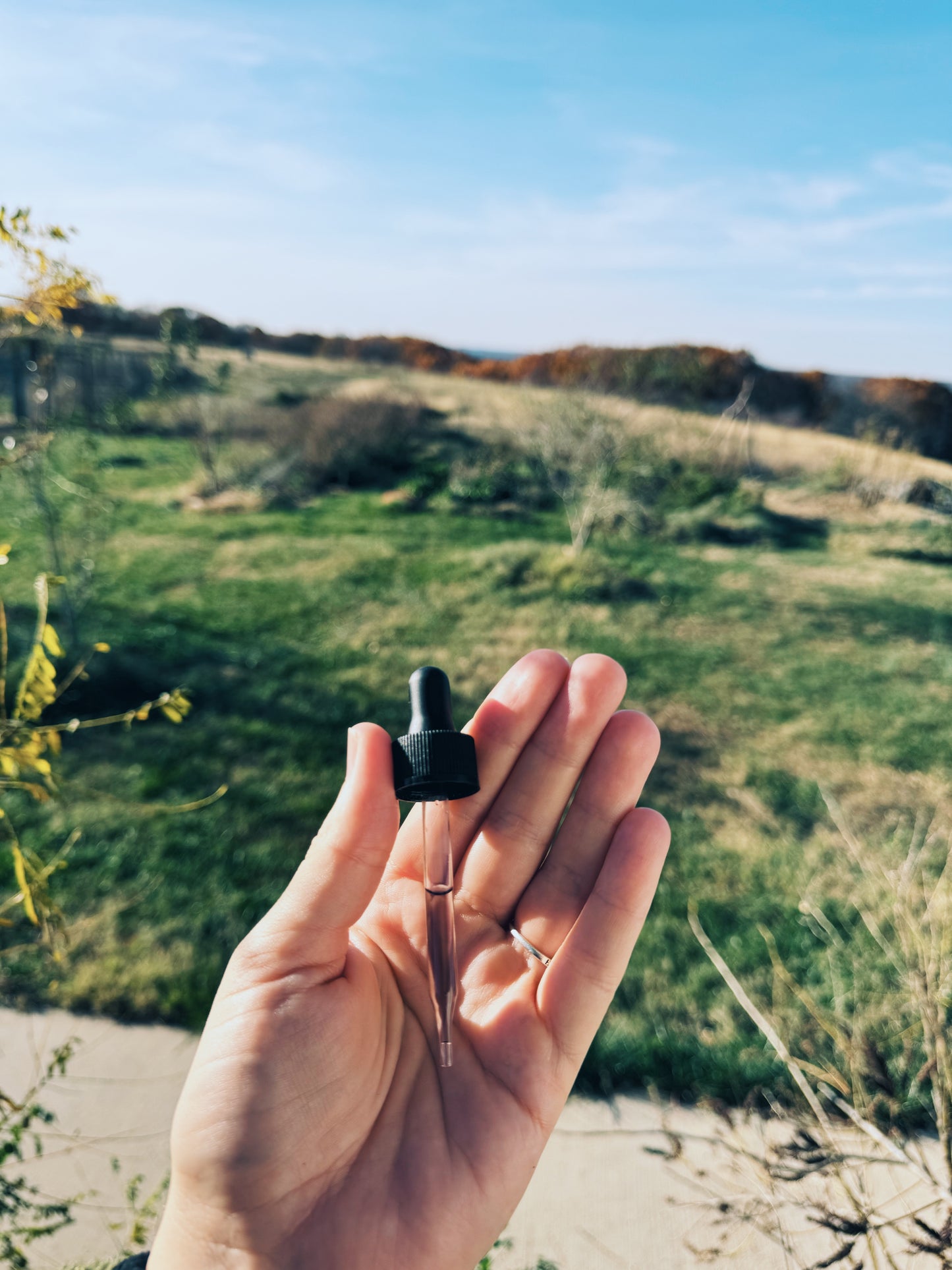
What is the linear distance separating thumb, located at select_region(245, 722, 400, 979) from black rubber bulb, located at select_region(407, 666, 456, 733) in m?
0.12

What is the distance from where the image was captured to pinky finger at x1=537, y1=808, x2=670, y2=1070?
1.70 metres

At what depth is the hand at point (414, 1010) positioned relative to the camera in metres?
1.40

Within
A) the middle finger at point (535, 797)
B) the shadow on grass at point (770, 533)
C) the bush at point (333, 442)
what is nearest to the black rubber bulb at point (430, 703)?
the middle finger at point (535, 797)

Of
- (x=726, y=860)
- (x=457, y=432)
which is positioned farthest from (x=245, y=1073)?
(x=457, y=432)

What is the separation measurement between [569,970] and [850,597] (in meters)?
9.23

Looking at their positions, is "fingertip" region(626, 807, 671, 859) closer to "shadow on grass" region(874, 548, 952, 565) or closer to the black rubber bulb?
the black rubber bulb

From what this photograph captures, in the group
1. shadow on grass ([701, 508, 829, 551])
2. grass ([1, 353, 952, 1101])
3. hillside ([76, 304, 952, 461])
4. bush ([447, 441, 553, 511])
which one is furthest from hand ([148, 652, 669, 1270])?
hillside ([76, 304, 952, 461])

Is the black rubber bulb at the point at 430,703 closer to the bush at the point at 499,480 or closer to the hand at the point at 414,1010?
the hand at the point at 414,1010


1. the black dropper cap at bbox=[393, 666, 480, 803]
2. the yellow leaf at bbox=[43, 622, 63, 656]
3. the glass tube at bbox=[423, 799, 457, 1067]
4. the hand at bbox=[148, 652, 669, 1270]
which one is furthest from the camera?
the glass tube at bbox=[423, 799, 457, 1067]

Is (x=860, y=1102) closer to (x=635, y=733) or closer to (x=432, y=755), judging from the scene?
(x=635, y=733)

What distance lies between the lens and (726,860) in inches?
181

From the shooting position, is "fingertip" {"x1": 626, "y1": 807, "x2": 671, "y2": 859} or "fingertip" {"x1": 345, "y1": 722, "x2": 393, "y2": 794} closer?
"fingertip" {"x1": 345, "y1": 722, "x2": 393, "y2": 794}

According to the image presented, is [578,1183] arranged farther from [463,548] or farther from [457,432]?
[457,432]

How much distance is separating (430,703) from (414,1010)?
718 millimetres
